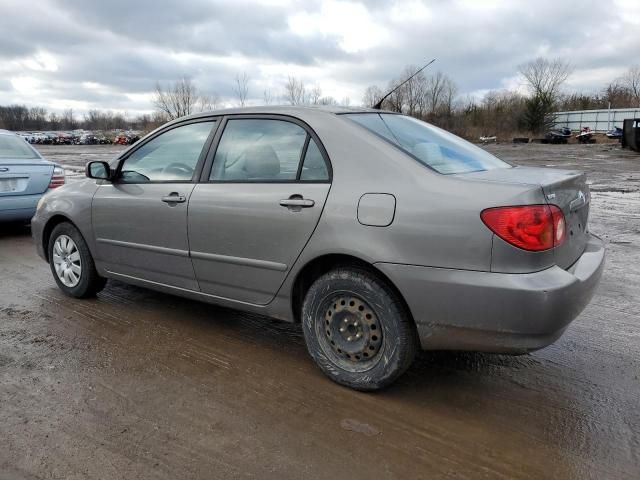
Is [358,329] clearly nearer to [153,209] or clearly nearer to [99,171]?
[153,209]

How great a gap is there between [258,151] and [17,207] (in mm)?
5382

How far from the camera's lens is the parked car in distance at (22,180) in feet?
23.4

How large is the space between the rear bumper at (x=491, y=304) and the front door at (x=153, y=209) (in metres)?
1.63

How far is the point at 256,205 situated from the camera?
3.21 metres

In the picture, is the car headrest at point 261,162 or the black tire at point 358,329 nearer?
the black tire at point 358,329

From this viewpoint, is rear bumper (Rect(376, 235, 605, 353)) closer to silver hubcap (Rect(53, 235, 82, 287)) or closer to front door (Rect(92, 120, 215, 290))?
front door (Rect(92, 120, 215, 290))

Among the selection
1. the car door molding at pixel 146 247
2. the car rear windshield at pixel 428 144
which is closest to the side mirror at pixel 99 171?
the car door molding at pixel 146 247

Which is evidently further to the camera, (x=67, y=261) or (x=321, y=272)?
(x=67, y=261)

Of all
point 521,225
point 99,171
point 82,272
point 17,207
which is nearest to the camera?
point 521,225

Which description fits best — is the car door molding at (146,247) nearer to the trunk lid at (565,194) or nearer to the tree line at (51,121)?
the trunk lid at (565,194)

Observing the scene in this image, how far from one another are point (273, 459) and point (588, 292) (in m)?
1.80

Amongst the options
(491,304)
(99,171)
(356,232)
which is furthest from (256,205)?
(99,171)

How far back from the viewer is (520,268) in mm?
2457

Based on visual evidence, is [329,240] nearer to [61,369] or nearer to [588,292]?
[588,292]
